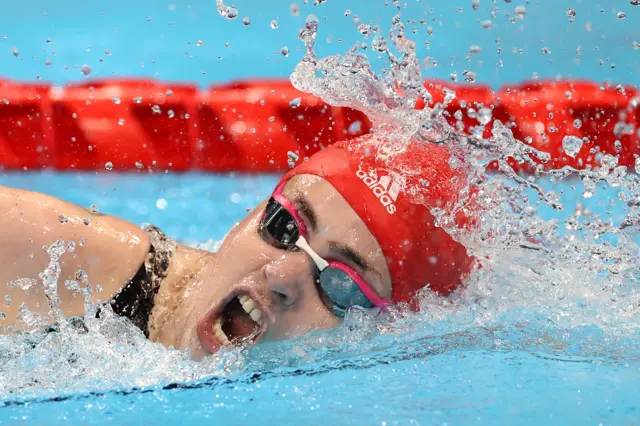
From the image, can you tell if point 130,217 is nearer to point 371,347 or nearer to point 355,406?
point 371,347

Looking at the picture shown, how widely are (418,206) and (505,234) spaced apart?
25 cm

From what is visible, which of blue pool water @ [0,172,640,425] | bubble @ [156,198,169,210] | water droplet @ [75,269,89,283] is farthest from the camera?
bubble @ [156,198,169,210]

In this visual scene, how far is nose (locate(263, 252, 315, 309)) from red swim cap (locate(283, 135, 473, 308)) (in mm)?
138

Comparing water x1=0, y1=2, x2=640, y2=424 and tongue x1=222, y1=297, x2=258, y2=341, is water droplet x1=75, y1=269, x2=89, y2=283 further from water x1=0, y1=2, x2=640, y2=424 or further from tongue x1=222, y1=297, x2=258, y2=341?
tongue x1=222, y1=297, x2=258, y2=341

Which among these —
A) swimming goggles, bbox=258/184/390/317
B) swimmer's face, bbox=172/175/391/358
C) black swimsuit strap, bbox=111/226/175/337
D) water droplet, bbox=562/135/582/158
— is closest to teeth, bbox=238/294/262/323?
swimmer's face, bbox=172/175/391/358

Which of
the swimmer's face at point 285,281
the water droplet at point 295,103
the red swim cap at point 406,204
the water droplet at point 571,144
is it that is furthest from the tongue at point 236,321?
the water droplet at point 295,103

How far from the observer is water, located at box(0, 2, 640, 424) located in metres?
1.12

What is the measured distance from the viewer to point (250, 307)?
56.9 inches

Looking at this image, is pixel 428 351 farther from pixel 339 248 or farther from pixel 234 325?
pixel 234 325

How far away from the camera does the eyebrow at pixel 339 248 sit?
1.42m

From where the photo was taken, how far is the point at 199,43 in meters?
3.56

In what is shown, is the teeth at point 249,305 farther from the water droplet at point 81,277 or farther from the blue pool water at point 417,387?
the water droplet at point 81,277

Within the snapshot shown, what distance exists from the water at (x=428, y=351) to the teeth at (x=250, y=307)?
0.06 meters

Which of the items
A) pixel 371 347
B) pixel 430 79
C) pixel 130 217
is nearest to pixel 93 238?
pixel 371 347
